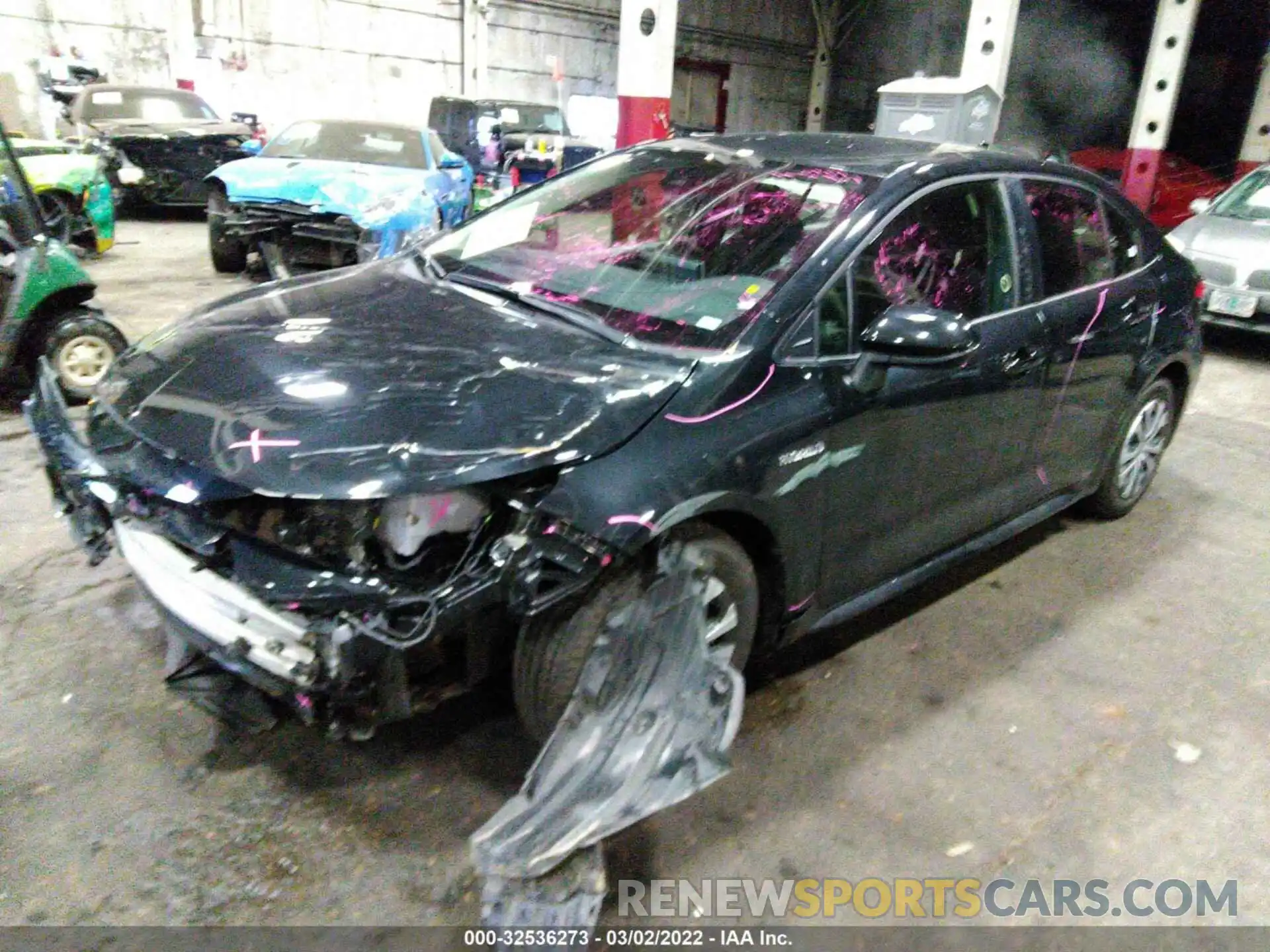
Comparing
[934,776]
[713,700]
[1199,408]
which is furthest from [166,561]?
[1199,408]

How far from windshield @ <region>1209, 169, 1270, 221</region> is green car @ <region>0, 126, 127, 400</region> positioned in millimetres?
8662

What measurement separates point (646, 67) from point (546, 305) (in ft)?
36.1

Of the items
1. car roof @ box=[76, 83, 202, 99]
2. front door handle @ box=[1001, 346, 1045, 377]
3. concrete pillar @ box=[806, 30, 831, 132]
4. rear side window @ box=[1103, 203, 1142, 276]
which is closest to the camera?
front door handle @ box=[1001, 346, 1045, 377]

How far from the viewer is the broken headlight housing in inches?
78.4

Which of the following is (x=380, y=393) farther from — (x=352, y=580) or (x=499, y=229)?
(x=499, y=229)

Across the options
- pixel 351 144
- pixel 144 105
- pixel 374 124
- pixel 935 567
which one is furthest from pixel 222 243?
pixel 935 567

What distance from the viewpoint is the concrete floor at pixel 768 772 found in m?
2.11

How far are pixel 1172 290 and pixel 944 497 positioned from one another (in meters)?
1.77

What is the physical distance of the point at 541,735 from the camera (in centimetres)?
228

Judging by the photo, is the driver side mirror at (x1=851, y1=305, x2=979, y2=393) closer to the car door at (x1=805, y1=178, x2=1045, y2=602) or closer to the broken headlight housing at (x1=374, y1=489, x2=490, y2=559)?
the car door at (x1=805, y1=178, x2=1045, y2=602)

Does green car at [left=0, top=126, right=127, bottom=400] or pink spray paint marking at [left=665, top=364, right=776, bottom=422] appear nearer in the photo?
pink spray paint marking at [left=665, top=364, right=776, bottom=422]

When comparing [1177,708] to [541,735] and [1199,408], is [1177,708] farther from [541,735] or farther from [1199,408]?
[1199,408]

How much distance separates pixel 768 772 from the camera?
8.30 feet

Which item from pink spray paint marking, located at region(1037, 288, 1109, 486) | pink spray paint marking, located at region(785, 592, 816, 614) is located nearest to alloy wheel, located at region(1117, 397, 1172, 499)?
pink spray paint marking, located at region(1037, 288, 1109, 486)
